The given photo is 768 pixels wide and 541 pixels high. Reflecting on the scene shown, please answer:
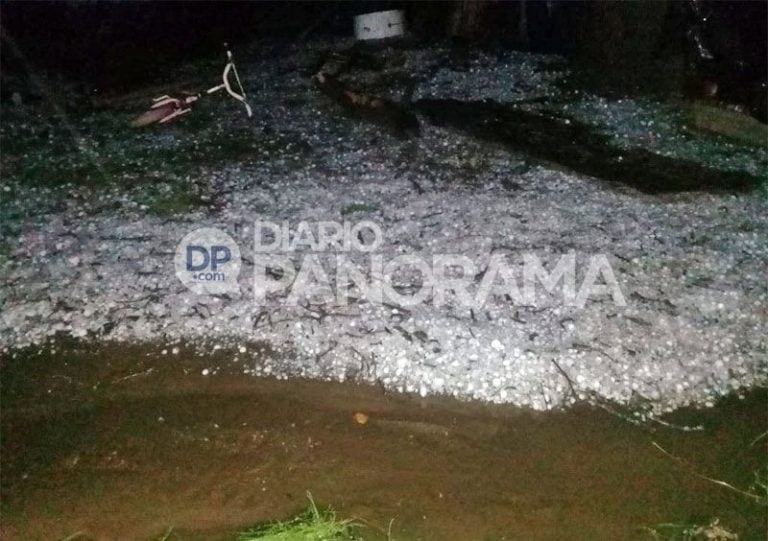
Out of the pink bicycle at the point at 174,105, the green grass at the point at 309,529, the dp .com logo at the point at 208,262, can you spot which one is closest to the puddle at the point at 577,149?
the pink bicycle at the point at 174,105

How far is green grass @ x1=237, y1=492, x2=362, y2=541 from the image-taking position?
2510 mm

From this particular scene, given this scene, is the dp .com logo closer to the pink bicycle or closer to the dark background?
the pink bicycle

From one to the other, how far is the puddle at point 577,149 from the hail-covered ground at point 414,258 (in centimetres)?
13

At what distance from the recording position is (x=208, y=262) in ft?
12.8

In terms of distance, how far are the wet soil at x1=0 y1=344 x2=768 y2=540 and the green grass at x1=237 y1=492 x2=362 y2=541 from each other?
0.07 m

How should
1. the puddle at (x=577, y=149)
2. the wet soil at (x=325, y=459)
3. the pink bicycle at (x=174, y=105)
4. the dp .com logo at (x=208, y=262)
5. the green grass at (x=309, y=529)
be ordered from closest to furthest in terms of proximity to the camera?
the green grass at (x=309, y=529) → the wet soil at (x=325, y=459) → the dp .com logo at (x=208, y=262) → the puddle at (x=577, y=149) → the pink bicycle at (x=174, y=105)

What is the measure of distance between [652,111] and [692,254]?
208cm

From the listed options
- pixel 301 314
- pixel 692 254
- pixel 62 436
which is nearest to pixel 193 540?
pixel 62 436

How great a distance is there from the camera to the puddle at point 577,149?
458 cm

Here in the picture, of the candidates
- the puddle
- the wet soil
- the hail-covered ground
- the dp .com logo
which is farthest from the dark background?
the wet soil

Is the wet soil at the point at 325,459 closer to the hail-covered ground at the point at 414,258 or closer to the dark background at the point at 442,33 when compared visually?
the hail-covered ground at the point at 414,258

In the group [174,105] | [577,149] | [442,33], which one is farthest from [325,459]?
[442,33]

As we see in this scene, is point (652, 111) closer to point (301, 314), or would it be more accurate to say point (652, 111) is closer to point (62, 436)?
point (301, 314)

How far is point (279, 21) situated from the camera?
7.86 m
